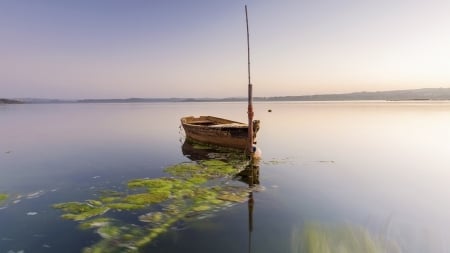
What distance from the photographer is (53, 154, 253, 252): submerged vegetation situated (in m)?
9.35

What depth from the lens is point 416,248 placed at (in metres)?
8.96

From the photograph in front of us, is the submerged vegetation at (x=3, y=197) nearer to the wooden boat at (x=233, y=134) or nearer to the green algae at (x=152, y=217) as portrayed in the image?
the green algae at (x=152, y=217)

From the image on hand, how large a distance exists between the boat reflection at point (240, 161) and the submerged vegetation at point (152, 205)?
591 mm

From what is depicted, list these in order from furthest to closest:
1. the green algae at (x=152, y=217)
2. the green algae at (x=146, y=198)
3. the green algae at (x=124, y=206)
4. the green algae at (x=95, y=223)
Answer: the green algae at (x=146, y=198) → the green algae at (x=124, y=206) → the green algae at (x=152, y=217) → the green algae at (x=95, y=223)

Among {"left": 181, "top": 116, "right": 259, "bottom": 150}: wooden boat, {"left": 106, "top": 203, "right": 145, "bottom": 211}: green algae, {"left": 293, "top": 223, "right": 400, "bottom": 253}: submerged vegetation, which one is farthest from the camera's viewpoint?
{"left": 181, "top": 116, "right": 259, "bottom": 150}: wooden boat

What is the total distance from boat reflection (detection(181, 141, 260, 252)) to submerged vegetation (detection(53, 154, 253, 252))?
591mm

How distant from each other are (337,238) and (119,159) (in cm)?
1826

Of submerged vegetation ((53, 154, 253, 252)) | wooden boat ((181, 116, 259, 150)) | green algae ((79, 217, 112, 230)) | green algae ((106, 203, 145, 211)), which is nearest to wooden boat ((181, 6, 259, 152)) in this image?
wooden boat ((181, 116, 259, 150))

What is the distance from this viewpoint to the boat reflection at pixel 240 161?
1294cm

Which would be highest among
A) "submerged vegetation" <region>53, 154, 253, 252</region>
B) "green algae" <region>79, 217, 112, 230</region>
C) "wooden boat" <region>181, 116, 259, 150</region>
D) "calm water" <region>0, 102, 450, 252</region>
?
"wooden boat" <region>181, 116, 259, 150</region>

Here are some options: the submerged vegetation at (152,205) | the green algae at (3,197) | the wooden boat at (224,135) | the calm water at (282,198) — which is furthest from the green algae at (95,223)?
the wooden boat at (224,135)

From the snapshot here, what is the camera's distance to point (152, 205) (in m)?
12.1

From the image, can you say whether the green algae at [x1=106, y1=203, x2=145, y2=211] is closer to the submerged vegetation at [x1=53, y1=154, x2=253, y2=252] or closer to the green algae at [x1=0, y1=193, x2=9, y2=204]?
the submerged vegetation at [x1=53, y1=154, x2=253, y2=252]

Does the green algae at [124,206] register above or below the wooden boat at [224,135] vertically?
below
